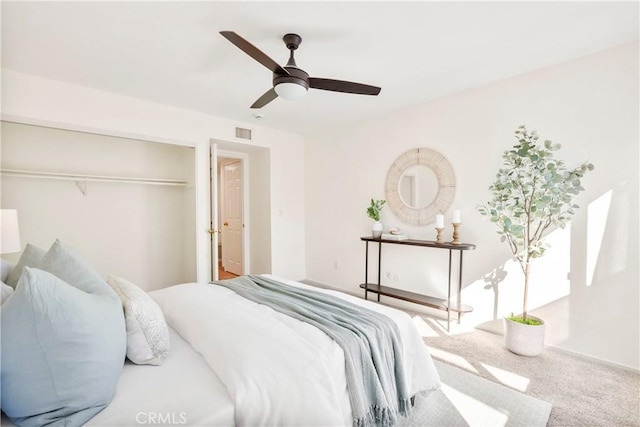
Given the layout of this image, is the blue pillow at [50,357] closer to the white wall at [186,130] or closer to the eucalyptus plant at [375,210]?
the white wall at [186,130]

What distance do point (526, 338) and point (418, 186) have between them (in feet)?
6.18

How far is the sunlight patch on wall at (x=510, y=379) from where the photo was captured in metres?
2.10

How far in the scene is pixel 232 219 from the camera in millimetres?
5566

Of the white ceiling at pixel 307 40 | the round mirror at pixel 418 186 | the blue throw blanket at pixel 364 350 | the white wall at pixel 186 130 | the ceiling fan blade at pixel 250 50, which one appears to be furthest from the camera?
the round mirror at pixel 418 186

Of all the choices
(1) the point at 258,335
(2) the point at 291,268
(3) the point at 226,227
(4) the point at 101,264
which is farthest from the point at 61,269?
(3) the point at 226,227

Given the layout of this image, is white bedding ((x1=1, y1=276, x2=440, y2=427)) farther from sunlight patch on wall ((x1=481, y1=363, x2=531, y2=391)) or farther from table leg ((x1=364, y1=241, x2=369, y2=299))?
table leg ((x1=364, y1=241, x2=369, y2=299))

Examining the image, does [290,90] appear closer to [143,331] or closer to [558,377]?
[143,331]

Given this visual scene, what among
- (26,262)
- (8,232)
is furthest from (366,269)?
(8,232)

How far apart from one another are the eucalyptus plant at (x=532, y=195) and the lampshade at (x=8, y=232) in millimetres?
3813

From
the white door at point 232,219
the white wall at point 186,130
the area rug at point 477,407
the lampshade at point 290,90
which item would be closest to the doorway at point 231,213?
the white door at point 232,219

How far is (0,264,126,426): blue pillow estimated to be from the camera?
0.91m

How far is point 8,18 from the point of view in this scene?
1.93 meters

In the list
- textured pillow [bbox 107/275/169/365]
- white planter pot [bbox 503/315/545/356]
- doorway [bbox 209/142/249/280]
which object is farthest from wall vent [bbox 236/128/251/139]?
white planter pot [bbox 503/315/545/356]

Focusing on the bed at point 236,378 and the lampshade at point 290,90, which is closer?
the bed at point 236,378
